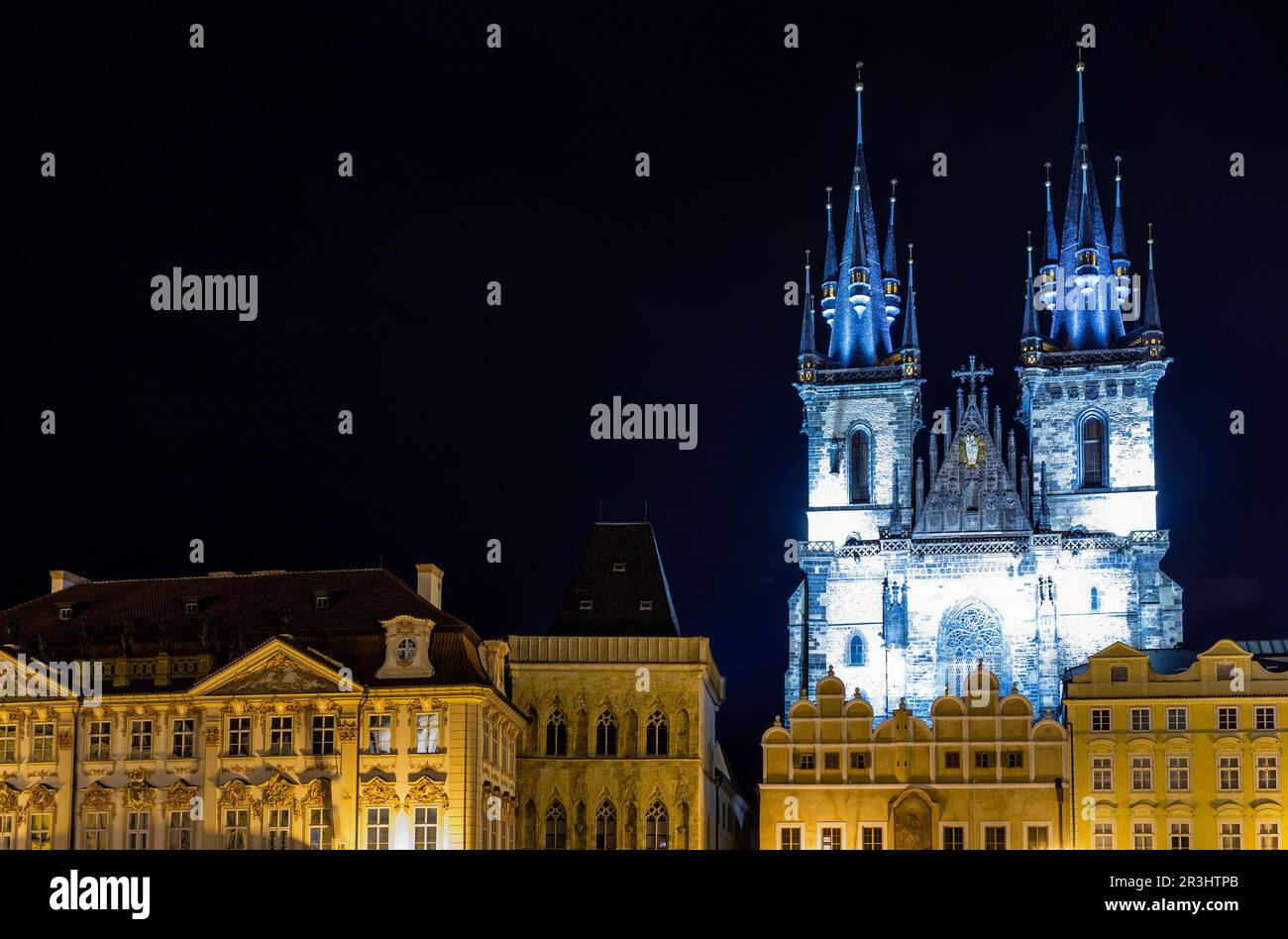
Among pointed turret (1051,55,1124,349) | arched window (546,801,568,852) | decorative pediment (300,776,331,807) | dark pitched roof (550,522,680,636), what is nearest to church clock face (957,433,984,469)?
pointed turret (1051,55,1124,349)

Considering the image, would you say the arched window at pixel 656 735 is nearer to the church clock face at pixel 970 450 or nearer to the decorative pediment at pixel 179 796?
the decorative pediment at pixel 179 796

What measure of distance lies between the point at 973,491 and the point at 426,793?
124 feet

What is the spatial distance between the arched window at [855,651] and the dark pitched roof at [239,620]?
1084 inches

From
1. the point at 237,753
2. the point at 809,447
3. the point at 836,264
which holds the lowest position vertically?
the point at 237,753

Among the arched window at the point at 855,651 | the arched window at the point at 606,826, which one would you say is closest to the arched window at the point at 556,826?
the arched window at the point at 606,826

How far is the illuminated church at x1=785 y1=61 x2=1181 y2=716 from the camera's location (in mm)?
93625

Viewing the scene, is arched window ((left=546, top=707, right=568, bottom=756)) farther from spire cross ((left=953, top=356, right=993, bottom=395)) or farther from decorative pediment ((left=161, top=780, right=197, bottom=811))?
spire cross ((left=953, top=356, right=993, bottom=395))

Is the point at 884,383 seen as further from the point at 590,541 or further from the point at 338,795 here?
the point at 338,795

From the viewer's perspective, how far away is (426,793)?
66.7 metres

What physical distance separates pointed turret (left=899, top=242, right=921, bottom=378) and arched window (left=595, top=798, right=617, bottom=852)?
32.9 meters

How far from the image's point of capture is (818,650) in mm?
95250

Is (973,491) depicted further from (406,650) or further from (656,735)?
(406,650)
